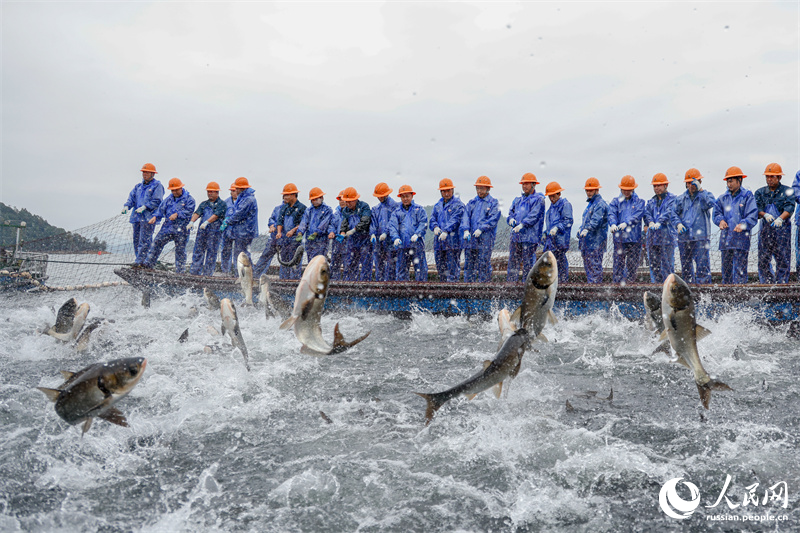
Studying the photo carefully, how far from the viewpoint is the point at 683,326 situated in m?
4.95

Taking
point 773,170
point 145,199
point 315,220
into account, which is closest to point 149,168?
point 145,199

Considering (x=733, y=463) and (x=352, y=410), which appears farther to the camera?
(x=352, y=410)

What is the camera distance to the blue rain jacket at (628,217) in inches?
474

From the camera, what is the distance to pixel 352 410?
567 centimetres

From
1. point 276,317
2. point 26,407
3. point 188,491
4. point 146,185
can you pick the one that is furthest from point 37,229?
point 188,491

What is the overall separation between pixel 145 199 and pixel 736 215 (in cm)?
1450

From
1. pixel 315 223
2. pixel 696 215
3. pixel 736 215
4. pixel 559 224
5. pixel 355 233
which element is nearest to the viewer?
pixel 736 215

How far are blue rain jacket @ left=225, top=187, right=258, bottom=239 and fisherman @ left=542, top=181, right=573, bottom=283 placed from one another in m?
7.86

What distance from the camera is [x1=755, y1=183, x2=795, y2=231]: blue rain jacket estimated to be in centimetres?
1065

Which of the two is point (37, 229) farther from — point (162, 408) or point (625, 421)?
point (625, 421)

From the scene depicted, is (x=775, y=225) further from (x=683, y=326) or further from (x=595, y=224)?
(x=683, y=326)

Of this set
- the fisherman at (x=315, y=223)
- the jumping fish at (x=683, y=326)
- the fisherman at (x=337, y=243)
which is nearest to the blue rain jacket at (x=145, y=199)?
the fisherman at (x=315, y=223)

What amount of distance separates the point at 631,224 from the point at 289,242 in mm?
8420

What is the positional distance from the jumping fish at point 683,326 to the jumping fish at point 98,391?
4.51 m
